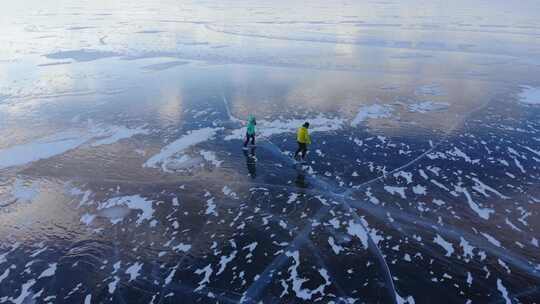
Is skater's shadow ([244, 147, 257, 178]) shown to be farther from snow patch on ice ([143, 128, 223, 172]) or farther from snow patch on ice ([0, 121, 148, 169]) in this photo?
snow patch on ice ([0, 121, 148, 169])

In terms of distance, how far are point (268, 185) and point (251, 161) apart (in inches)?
76.5

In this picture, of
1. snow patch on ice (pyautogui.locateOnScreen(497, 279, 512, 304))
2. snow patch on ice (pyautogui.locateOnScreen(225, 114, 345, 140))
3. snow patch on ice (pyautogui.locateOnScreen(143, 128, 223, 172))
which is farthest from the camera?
snow patch on ice (pyautogui.locateOnScreen(225, 114, 345, 140))

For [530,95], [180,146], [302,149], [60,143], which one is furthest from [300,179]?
[530,95]

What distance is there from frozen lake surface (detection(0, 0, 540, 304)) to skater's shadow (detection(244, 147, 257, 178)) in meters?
0.09

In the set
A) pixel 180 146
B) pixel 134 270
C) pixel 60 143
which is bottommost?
pixel 60 143

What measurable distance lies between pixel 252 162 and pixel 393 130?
7.09 m

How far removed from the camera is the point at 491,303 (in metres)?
7.93

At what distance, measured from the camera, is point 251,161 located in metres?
14.4

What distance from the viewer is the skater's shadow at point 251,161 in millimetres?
13556

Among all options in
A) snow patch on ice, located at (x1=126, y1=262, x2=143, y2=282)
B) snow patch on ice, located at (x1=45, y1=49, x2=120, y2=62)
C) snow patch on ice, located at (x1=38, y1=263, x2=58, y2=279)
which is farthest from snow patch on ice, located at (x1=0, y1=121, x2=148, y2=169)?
snow patch on ice, located at (x1=45, y1=49, x2=120, y2=62)

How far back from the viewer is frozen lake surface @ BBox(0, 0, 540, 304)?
8.60m

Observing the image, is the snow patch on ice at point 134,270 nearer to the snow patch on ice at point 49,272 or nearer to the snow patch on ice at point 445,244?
the snow patch on ice at point 49,272

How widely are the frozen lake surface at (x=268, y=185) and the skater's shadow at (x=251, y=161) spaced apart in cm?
9

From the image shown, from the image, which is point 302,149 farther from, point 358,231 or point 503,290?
point 503,290
